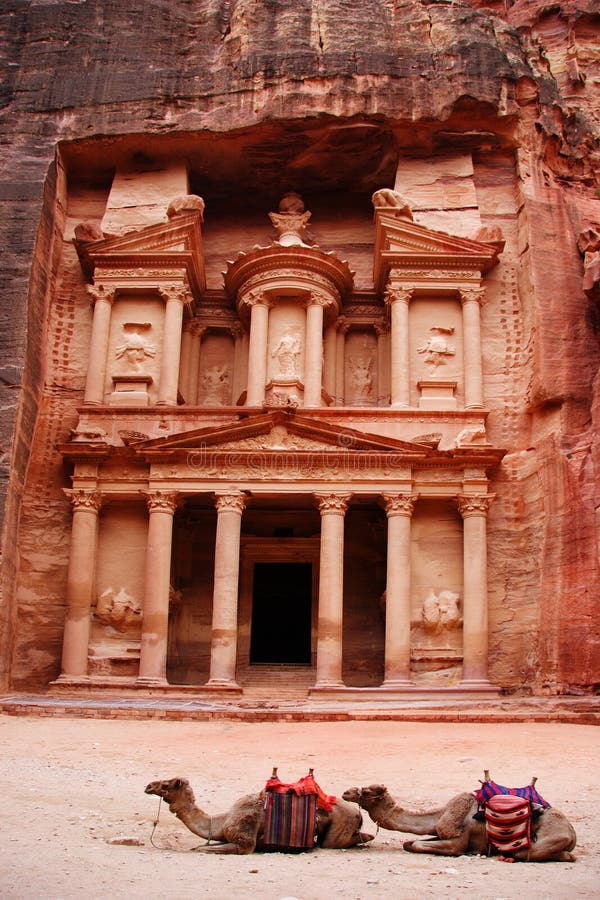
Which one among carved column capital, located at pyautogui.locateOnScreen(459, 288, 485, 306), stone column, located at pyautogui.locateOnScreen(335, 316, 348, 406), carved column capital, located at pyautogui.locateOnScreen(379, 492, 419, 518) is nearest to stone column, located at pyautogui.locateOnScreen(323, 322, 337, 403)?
stone column, located at pyautogui.locateOnScreen(335, 316, 348, 406)

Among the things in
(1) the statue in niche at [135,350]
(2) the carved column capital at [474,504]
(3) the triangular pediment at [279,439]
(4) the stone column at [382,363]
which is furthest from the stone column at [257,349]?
(2) the carved column capital at [474,504]

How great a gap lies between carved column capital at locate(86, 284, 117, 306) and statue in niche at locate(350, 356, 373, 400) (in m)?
6.97

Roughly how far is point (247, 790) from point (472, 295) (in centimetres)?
1781

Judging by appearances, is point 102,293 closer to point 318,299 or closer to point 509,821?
point 318,299

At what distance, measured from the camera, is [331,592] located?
73.0ft

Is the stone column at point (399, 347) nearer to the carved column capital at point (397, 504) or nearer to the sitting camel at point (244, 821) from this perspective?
the carved column capital at point (397, 504)

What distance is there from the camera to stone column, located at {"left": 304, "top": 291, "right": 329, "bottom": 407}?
25.1 meters

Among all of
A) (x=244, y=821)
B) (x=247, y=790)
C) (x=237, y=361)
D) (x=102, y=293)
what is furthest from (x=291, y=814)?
(x=237, y=361)

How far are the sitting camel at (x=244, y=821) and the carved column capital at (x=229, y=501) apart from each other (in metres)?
15.1

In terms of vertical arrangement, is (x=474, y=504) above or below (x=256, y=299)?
below

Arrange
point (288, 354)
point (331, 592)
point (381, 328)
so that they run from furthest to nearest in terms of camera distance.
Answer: point (381, 328) < point (288, 354) < point (331, 592)

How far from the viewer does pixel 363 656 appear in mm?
24516

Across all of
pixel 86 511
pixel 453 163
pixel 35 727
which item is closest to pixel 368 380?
pixel 453 163

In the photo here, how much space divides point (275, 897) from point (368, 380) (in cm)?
2224
